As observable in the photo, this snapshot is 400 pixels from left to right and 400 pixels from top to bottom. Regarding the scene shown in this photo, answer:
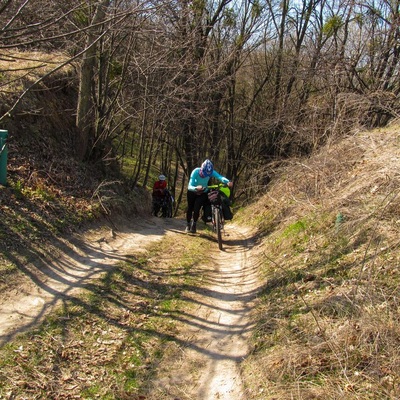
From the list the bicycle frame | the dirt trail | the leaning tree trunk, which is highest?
the leaning tree trunk

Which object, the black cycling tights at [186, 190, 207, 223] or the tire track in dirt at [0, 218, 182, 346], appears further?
the black cycling tights at [186, 190, 207, 223]

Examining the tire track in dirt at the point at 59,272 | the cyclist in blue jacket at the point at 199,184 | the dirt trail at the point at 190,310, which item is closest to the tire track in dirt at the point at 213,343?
the dirt trail at the point at 190,310

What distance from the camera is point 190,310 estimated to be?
18.3 ft

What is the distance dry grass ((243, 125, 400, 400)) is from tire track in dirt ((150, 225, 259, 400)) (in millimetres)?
214

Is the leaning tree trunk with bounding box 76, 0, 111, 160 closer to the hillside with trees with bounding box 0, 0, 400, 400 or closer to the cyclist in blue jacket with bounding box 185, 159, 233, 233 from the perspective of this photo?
the hillside with trees with bounding box 0, 0, 400, 400

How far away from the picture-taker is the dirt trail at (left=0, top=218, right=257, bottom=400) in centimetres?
407

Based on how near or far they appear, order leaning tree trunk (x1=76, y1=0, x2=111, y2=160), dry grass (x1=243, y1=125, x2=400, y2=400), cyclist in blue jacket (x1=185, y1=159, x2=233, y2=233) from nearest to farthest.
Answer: dry grass (x1=243, y1=125, x2=400, y2=400) → cyclist in blue jacket (x1=185, y1=159, x2=233, y2=233) → leaning tree trunk (x1=76, y1=0, x2=111, y2=160)

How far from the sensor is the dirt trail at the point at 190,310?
4074mm

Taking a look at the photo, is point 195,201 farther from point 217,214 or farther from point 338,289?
point 338,289

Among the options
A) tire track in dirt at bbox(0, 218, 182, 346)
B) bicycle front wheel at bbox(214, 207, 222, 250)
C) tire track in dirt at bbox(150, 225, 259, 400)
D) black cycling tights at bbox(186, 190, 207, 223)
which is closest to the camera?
tire track in dirt at bbox(150, 225, 259, 400)

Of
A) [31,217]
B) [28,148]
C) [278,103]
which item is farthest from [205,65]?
[31,217]

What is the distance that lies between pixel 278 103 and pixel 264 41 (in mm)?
3280

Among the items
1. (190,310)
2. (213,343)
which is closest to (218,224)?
(190,310)

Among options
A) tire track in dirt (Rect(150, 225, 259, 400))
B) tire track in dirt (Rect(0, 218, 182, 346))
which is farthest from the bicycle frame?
tire track in dirt (Rect(150, 225, 259, 400))
